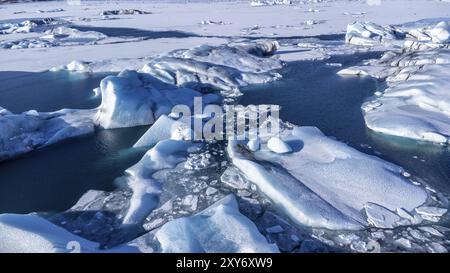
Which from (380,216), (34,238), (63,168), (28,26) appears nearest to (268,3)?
(28,26)

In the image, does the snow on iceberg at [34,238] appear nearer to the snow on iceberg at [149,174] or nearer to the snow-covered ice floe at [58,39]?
the snow on iceberg at [149,174]

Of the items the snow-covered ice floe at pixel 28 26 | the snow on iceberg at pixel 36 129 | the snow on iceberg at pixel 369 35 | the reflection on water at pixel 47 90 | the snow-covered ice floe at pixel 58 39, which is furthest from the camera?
the snow-covered ice floe at pixel 28 26

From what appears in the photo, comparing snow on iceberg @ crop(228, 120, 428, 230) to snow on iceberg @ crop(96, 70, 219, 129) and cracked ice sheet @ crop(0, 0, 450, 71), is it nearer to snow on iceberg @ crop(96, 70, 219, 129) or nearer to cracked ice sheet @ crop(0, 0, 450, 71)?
snow on iceberg @ crop(96, 70, 219, 129)

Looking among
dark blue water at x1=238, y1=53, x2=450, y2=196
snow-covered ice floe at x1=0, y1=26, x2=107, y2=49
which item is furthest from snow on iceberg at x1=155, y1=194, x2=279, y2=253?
snow-covered ice floe at x1=0, y1=26, x2=107, y2=49

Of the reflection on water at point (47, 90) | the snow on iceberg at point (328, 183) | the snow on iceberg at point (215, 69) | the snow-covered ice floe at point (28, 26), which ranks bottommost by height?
the snow on iceberg at point (328, 183)

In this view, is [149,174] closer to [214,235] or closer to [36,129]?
[214,235]

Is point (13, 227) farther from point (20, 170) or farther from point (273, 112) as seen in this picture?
point (273, 112)

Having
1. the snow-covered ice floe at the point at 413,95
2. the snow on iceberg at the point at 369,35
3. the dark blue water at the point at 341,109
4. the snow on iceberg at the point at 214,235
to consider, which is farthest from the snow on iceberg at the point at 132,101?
the snow on iceberg at the point at 369,35
